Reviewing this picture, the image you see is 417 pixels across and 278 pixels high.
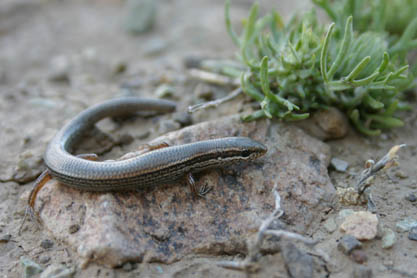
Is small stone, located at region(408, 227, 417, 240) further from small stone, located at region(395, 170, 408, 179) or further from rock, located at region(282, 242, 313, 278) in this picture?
rock, located at region(282, 242, 313, 278)

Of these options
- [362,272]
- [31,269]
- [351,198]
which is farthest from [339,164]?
[31,269]

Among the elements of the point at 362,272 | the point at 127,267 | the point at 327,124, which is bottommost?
the point at 127,267

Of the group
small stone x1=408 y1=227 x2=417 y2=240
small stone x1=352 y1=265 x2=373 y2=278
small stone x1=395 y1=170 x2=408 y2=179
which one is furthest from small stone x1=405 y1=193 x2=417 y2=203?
small stone x1=352 y1=265 x2=373 y2=278

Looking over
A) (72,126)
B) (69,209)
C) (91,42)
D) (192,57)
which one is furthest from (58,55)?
(69,209)

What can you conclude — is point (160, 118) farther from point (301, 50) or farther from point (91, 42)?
point (91, 42)

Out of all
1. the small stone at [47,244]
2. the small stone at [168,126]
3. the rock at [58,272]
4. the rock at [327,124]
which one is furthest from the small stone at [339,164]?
the small stone at [47,244]

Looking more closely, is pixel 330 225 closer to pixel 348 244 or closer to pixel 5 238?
pixel 348 244
